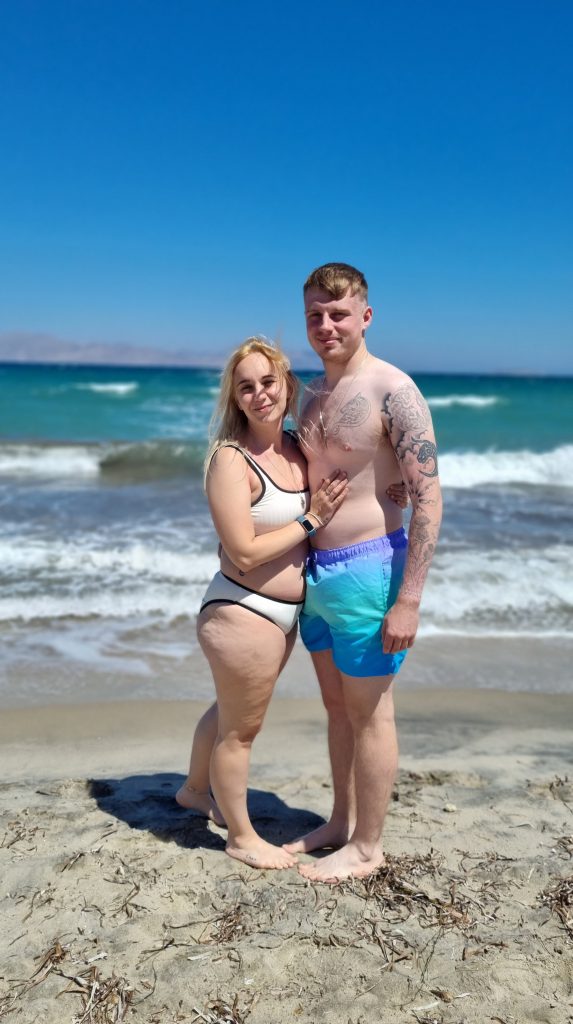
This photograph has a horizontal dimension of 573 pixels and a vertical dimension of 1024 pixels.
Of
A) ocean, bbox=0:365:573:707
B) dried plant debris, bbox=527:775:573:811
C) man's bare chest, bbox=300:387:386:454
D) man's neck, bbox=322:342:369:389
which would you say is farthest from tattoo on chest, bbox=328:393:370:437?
dried plant debris, bbox=527:775:573:811

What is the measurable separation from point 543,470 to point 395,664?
1572cm

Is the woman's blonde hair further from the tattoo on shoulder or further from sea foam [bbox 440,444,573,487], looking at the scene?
sea foam [bbox 440,444,573,487]

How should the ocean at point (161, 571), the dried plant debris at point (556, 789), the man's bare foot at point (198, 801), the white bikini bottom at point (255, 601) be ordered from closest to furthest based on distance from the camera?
the white bikini bottom at point (255, 601)
the man's bare foot at point (198, 801)
the dried plant debris at point (556, 789)
the ocean at point (161, 571)

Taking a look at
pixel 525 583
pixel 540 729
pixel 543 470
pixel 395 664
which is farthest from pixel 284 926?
pixel 543 470

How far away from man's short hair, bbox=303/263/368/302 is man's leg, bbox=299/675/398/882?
4.74ft

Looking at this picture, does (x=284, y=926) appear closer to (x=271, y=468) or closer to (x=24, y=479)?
(x=271, y=468)

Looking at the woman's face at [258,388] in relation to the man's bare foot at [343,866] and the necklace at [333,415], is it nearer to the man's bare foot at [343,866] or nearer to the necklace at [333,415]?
the necklace at [333,415]

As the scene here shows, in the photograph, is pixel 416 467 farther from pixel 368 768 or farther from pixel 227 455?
pixel 368 768

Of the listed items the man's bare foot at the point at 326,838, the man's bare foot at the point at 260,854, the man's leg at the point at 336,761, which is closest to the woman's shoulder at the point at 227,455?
the man's leg at the point at 336,761

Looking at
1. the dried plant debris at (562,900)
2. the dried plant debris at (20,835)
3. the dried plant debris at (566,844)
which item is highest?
the dried plant debris at (20,835)

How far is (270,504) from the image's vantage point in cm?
298

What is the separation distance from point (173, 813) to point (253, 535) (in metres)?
1.55

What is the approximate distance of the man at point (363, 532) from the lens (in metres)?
2.85

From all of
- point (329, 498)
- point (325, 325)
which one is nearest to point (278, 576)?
point (329, 498)
